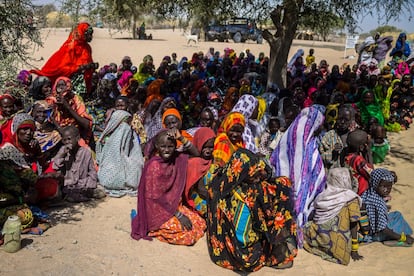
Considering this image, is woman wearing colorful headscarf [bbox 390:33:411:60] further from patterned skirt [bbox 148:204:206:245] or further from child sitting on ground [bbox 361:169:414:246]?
patterned skirt [bbox 148:204:206:245]

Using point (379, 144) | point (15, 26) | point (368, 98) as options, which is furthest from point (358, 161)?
point (15, 26)

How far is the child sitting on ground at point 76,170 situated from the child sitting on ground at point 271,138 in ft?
8.44

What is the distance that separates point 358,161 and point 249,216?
74.1 inches

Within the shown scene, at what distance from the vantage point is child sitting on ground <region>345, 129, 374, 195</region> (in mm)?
4797

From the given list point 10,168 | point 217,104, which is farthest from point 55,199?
point 217,104

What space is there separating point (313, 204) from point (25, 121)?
3.52 metres

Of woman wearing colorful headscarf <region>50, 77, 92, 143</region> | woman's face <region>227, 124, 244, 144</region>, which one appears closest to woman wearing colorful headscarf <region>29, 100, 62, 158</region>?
woman wearing colorful headscarf <region>50, 77, 92, 143</region>

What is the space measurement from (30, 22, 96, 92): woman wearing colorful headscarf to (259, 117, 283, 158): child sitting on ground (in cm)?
338

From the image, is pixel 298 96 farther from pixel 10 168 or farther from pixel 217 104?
pixel 10 168

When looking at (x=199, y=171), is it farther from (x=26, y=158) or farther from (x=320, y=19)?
(x=320, y=19)

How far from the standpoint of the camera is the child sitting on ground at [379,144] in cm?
691

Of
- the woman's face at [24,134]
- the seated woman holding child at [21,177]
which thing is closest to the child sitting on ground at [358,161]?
the seated woman holding child at [21,177]

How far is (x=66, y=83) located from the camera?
19.7 feet

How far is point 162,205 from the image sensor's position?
175 inches
